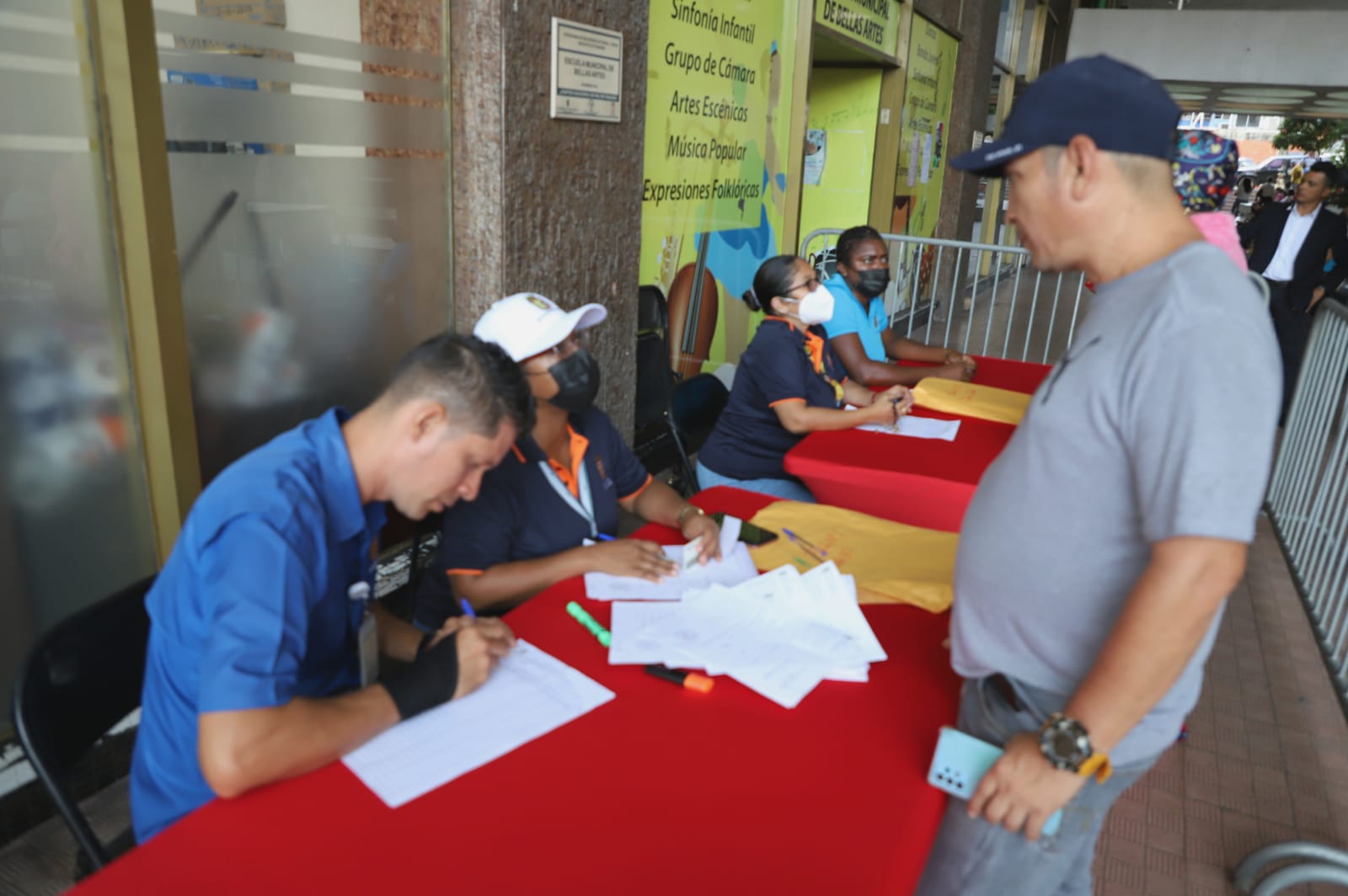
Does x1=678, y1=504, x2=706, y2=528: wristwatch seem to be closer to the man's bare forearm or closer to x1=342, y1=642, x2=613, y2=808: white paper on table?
x1=342, y1=642, x2=613, y2=808: white paper on table

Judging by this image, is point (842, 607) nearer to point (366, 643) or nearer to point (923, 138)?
point (366, 643)

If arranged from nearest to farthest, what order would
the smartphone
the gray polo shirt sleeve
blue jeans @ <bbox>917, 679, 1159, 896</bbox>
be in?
the gray polo shirt sleeve
blue jeans @ <bbox>917, 679, 1159, 896</bbox>
the smartphone

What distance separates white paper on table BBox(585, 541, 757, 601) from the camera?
1725mm

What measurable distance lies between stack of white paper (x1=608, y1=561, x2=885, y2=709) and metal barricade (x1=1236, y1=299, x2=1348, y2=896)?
4.46 feet

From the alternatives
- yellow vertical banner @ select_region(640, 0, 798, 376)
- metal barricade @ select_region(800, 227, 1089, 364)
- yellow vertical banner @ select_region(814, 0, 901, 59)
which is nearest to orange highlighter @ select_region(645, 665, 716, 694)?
yellow vertical banner @ select_region(640, 0, 798, 376)

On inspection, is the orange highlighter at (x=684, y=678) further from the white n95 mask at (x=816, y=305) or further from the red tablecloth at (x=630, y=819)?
the white n95 mask at (x=816, y=305)

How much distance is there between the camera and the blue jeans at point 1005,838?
124cm

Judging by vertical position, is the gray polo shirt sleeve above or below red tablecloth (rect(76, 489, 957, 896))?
above

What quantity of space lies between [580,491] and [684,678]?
77 centimetres

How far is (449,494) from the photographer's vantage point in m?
1.42

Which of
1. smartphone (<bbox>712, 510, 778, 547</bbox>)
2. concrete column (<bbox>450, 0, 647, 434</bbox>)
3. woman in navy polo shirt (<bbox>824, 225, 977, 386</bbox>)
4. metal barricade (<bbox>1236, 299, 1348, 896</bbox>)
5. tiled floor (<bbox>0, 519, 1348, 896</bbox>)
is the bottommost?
tiled floor (<bbox>0, 519, 1348, 896</bbox>)

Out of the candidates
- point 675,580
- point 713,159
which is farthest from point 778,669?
point 713,159

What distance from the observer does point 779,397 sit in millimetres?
2957

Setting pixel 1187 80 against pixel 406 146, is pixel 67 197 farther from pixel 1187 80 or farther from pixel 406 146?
pixel 1187 80
